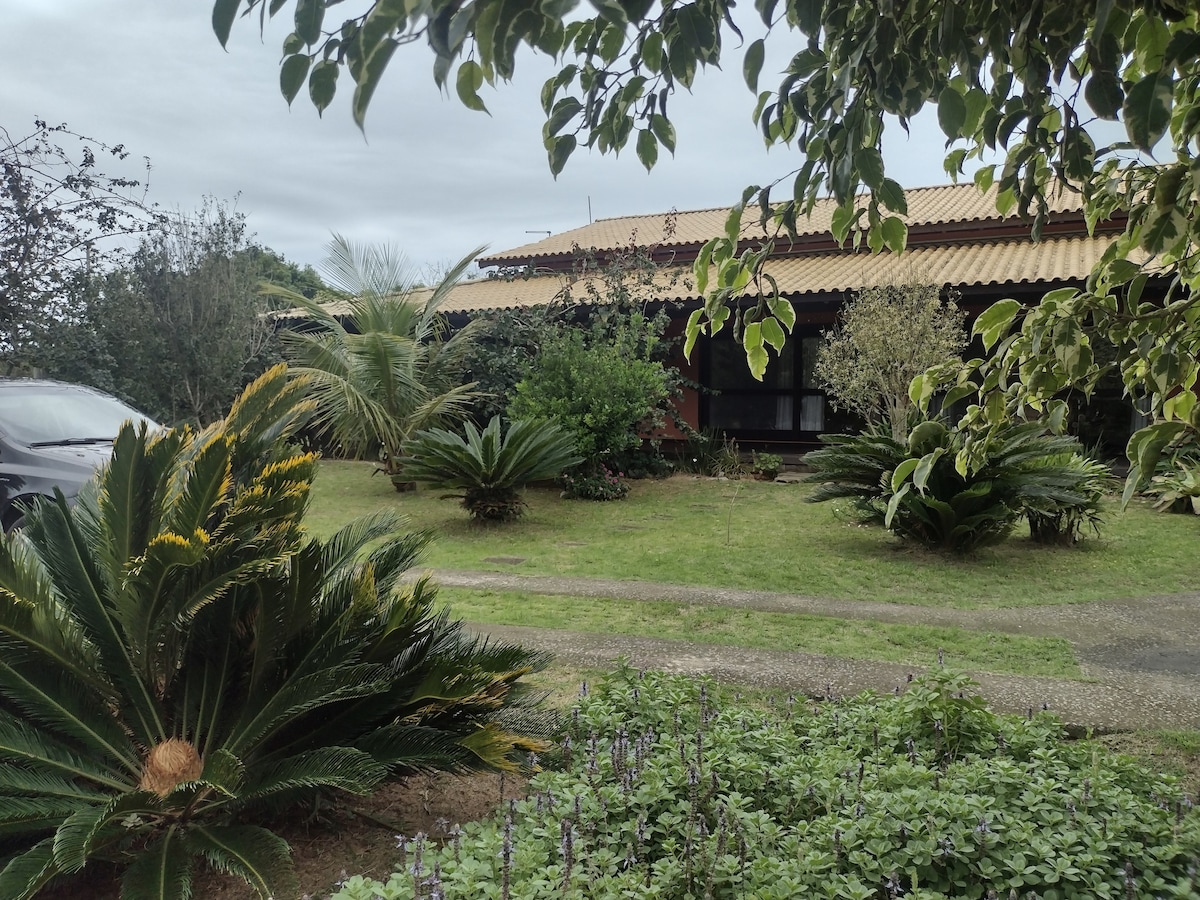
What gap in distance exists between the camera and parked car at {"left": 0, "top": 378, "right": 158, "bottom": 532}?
755 cm

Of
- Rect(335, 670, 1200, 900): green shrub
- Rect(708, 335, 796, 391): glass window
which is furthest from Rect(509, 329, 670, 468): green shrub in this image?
Rect(335, 670, 1200, 900): green shrub

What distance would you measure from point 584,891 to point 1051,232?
16390mm

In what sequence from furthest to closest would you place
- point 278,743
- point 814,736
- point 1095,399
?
point 1095,399 → point 814,736 → point 278,743

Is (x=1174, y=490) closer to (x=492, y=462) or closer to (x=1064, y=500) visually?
(x=1064, y=500)

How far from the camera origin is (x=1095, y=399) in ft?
45.3

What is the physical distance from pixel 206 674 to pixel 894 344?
31.7 feet

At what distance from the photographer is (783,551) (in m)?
8.62

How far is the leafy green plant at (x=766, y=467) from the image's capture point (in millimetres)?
13930

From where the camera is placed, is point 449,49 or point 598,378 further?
point 598,378

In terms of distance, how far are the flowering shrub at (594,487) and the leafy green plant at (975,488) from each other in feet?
13.5

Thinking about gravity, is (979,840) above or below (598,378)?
below

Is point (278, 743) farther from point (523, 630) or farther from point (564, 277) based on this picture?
point (564, 277)

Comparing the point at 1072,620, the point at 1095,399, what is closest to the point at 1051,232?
the point at 1095,399

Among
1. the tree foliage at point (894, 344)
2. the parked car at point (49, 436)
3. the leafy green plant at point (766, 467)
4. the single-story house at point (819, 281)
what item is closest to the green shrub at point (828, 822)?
the parked car at point (49, 436)
